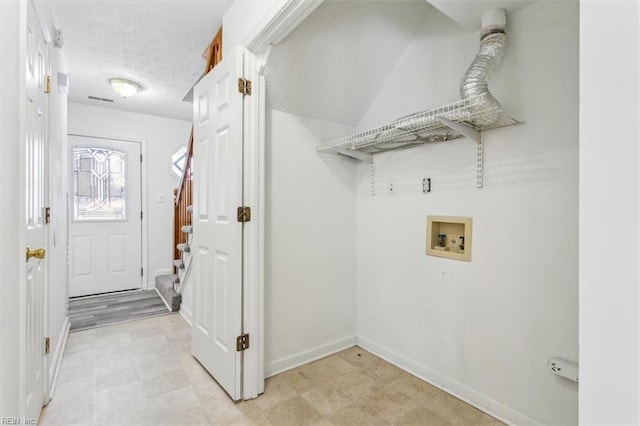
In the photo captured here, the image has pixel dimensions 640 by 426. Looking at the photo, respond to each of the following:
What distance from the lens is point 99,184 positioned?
159 inches

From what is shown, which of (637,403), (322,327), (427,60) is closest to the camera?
(637,403)

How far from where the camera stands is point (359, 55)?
212cm

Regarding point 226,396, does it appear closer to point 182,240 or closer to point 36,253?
point 36,253

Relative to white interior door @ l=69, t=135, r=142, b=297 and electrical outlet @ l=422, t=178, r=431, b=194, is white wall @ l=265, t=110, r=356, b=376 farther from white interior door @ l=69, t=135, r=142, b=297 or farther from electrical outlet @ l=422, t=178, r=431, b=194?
white interior door @ l=69, t=135, r=142, b=297

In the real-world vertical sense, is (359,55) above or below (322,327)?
above

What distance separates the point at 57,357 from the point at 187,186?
1.87 metres

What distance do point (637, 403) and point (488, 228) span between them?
1.34 m

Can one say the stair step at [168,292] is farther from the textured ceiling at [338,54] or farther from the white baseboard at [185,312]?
the textured ceiling at [338,54]

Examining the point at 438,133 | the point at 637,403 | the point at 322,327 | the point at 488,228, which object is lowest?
the point at 322,327

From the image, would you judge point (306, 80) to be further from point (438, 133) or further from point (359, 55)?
point (438, 133)

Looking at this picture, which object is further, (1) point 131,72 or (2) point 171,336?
(1) point 131,72

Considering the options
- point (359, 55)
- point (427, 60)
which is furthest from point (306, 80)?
point (427, 60)

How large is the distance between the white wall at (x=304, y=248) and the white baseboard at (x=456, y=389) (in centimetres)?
37

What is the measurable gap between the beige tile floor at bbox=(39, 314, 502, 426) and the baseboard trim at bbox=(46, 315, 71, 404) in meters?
0.04
